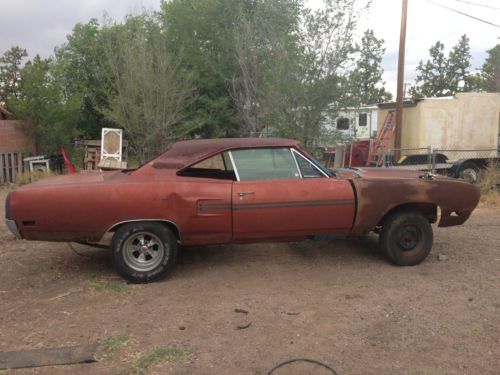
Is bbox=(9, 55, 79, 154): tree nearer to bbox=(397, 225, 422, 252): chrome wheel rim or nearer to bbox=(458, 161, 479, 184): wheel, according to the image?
bbox=(458, 161, 479, 184): wheel

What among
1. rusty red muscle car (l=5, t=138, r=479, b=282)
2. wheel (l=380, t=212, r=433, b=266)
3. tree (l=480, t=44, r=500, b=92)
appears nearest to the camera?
rusty red muscle car (l=5, t=138, r=479, b=282)

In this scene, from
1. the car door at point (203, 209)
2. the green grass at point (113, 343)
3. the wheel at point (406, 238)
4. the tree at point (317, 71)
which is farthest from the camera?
the tree at point (317, 71)

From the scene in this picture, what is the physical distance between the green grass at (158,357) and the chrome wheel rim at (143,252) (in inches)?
60.7

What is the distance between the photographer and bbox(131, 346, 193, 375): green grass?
10.5ft

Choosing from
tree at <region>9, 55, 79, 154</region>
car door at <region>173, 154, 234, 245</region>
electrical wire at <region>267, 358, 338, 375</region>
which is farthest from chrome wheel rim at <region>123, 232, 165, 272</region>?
tree at <region>9, 55, 79, 154</region>

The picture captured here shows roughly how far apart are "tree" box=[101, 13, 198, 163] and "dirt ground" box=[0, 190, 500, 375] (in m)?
8.57

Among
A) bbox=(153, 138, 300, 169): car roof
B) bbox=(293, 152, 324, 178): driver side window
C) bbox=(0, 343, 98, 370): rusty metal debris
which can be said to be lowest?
bbox=(0, 343, 98, 370): rusty metal debris

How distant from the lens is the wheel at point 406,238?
17.6ft

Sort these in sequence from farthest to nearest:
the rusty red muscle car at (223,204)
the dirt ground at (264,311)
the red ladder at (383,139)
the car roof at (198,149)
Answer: the red ladder at (383,139) → the car roof at (198,149) → the rusty red muscle car at (223,204) → the dirt ground at (264,311)

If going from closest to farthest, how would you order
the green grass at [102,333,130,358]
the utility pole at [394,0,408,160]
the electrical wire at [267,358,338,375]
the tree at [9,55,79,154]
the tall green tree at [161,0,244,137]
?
the electrical wire at [267,358,338,375]
the green grass at [102,333,130,358]
the utility pole at [394,0,408,160]
the tree at [9,55,79,154]
the tall green tree at [161,0,244,137]

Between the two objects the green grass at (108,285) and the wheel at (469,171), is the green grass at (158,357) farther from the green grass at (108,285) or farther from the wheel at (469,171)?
the wheel at (469,171)

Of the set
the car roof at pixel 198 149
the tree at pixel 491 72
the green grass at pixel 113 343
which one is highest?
the tree at pixel 491 72

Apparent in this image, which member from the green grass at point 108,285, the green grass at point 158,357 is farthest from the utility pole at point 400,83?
the green grass at point 158,357

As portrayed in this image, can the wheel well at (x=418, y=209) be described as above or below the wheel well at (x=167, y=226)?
above
